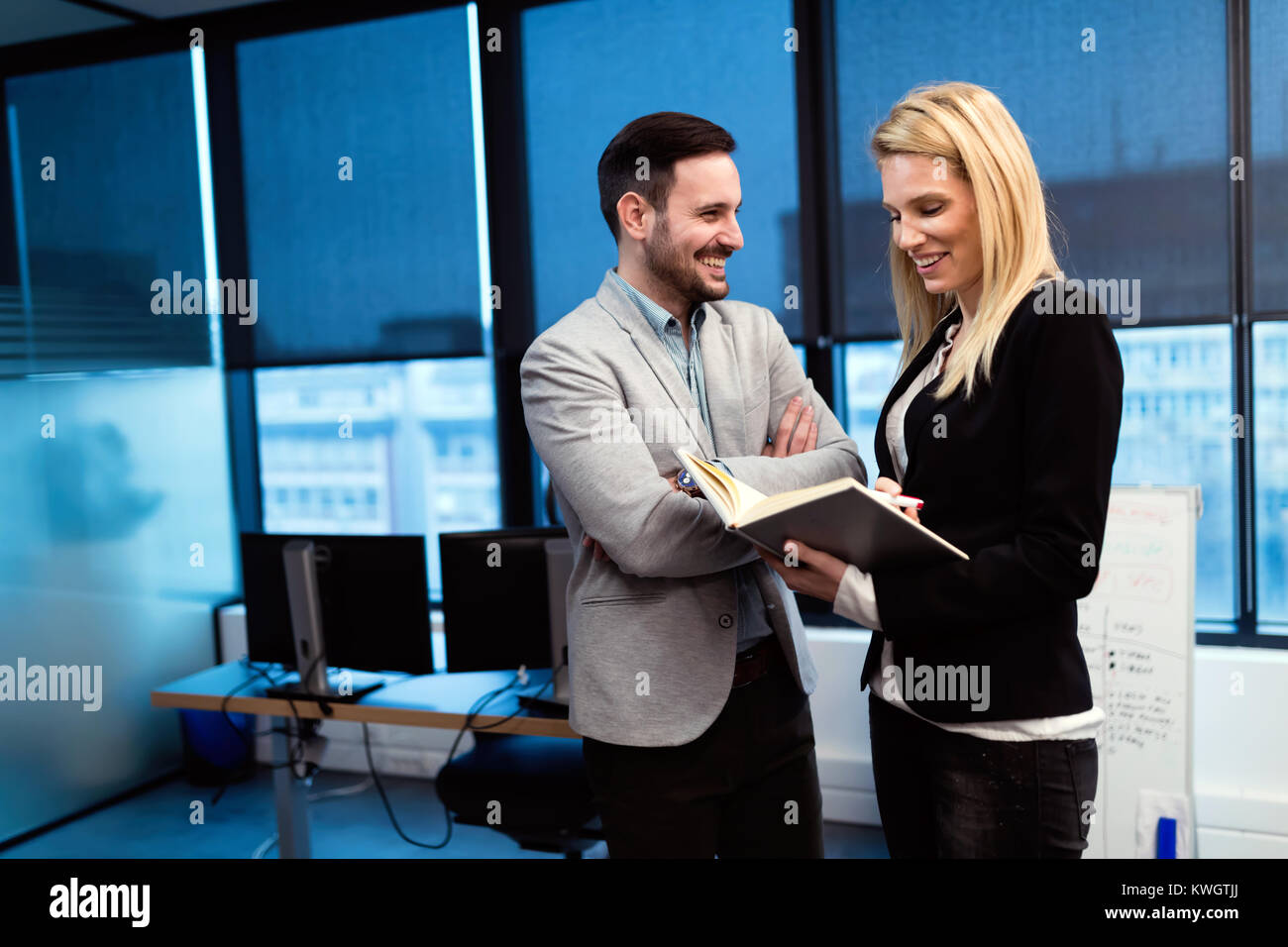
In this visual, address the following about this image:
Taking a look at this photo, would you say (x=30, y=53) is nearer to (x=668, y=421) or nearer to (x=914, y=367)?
(x=668, y=421)

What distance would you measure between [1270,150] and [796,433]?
213cm

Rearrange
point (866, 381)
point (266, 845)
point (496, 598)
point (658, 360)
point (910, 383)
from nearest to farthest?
point (910, 383)
point (658, 360)
point (496, 598)
point (266, 845)
point (866, 381)

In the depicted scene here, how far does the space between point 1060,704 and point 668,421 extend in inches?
25.8

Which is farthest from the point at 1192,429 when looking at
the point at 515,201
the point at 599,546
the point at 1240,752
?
the point at 515,201

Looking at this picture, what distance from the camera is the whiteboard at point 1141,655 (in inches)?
95.9

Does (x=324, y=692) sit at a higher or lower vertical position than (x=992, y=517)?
lower

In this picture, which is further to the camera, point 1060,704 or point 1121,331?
point 1121,331

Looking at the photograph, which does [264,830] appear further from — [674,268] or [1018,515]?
[1018,515]

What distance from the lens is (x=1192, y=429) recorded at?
2.92 meters

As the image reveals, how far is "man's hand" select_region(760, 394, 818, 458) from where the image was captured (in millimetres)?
1561
